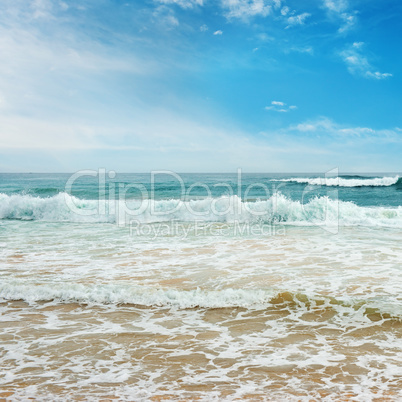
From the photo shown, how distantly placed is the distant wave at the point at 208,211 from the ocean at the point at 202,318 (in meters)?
4.01

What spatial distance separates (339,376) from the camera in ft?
11.3

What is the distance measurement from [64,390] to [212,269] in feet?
14.8

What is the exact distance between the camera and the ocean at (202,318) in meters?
3.34

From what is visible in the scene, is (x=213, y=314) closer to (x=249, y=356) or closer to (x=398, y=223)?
(x=249, y=356)

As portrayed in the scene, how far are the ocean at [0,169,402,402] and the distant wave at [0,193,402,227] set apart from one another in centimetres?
401

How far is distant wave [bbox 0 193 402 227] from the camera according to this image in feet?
50.2

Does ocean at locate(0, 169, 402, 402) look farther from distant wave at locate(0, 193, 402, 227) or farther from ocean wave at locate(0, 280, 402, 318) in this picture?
distant wave at locate(0, 193, 402, 227)

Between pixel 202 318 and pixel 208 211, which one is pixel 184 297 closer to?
pixel 202 318

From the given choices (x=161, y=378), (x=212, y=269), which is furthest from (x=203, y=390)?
(x=212, y=269)

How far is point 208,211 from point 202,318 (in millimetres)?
12162

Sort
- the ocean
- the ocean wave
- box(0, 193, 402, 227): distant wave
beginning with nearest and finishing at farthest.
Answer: the ocean
the ocean wave
box(0, 193, 402, 227): distant wave

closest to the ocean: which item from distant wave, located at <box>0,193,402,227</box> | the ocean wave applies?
the ocean wave

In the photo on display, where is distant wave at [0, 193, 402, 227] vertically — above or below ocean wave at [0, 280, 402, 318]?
above

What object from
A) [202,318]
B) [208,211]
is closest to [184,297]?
[202,318]
